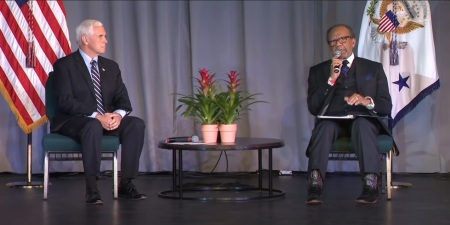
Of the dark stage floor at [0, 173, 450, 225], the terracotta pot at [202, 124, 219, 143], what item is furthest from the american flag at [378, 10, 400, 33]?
the terracotta pot at [202, 124, 219, 143]

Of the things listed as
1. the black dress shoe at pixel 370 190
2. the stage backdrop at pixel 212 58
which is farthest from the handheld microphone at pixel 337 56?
the stage backdrop at pixel 212 58

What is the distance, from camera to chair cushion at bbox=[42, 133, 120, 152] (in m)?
5.13

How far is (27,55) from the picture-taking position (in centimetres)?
607

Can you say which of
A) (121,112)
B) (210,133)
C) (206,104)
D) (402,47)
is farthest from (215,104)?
(402,47)

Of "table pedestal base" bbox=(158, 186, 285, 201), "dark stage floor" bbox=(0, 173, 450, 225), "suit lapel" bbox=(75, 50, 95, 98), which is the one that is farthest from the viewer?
"suit lapel" bbox=(75, 50, 95, 98)

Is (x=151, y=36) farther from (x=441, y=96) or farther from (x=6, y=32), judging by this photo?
(x=441, y=96)

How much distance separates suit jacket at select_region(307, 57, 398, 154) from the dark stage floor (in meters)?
0.56

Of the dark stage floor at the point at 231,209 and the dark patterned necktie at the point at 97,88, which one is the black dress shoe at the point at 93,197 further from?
the dark patterned necktie at the point at 97,88

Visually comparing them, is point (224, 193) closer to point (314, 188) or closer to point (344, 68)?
point (314, 188)

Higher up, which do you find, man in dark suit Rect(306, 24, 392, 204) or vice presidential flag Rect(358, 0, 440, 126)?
vice presidential flag Rect(358, 0, 440, 126)

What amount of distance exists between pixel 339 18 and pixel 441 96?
1.06 metres

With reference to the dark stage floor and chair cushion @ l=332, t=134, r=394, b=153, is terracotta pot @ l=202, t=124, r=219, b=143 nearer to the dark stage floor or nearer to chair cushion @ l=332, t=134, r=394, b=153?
the dark stage floor

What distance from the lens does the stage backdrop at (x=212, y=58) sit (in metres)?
6.93

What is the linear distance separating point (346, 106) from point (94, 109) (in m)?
1.65
